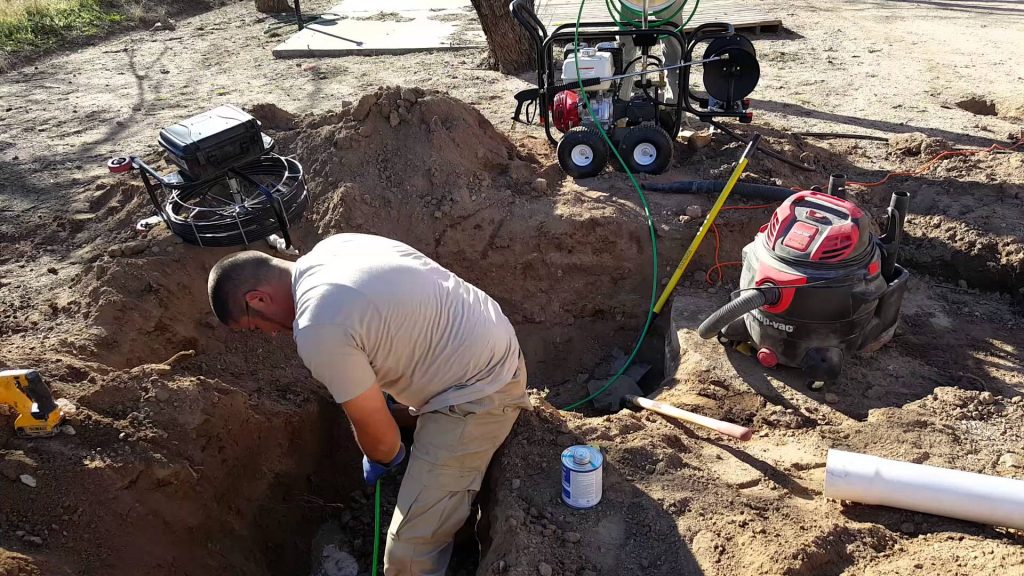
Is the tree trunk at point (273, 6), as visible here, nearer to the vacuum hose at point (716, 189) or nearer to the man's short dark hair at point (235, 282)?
the vacuum hose at point (716, 189)

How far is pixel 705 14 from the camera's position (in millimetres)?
9836

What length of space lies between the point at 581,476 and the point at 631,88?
3623 mm

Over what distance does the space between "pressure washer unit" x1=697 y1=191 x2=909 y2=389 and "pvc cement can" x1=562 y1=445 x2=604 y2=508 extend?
1.17 meters

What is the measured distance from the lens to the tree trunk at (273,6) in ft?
40.6

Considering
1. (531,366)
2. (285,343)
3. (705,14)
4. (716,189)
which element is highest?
(705,14)

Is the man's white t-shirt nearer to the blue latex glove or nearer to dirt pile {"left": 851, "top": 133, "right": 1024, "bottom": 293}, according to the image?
the blue latex glove

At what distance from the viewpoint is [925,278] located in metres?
4.67

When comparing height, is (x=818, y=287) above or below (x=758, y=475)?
above

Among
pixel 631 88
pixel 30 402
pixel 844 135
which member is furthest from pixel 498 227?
pixel 844 135

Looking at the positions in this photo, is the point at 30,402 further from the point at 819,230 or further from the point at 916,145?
the point at 916,145

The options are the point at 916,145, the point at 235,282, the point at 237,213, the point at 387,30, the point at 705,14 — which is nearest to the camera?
the point at 235,282

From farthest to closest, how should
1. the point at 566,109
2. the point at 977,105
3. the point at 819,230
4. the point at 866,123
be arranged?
1. the point at 977,105
2. the point at 866,123
3. the point at 566,109
4. the point at 819,230

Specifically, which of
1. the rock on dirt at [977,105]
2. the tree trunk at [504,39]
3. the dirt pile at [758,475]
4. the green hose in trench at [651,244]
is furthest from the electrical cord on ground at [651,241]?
the rock on dirt at [977,105]

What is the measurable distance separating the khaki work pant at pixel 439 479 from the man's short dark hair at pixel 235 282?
0.89 meters
